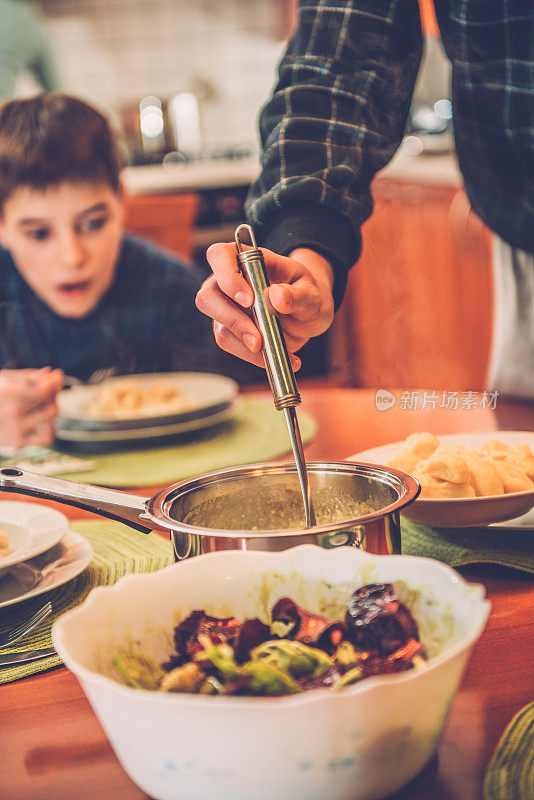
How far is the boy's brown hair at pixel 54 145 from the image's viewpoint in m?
1.78

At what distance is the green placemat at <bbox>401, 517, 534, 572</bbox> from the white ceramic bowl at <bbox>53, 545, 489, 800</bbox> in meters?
0.23

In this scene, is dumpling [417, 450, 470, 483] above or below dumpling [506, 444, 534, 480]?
above

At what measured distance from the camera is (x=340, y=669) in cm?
43

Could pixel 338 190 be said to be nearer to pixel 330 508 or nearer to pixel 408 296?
pixel 330 508

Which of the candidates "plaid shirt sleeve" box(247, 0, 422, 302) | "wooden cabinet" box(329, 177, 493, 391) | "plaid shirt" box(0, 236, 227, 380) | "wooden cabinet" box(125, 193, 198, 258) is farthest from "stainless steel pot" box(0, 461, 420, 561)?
"wooden cabinet" box(125, 193, 198, 258)

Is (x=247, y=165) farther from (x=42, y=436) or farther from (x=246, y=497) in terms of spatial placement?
(x=246, y=497)

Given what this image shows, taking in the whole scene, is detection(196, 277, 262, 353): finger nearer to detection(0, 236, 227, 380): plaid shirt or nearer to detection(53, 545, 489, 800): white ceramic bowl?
detection(53, 545, 489, 800): white ceramic bowl

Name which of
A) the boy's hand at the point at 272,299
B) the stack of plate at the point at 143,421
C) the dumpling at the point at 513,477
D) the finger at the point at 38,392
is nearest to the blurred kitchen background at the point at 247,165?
the stack of plate at the point at 143,421

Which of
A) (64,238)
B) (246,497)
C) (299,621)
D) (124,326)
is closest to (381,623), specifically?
(299,621)

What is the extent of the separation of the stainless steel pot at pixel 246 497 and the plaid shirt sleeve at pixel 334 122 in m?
0.30

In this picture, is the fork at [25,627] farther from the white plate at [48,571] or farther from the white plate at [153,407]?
the white plate at [153,407]

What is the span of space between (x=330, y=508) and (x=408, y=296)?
2.63m

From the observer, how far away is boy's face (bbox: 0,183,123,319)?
1783mm

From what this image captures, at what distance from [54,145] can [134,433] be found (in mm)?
853
